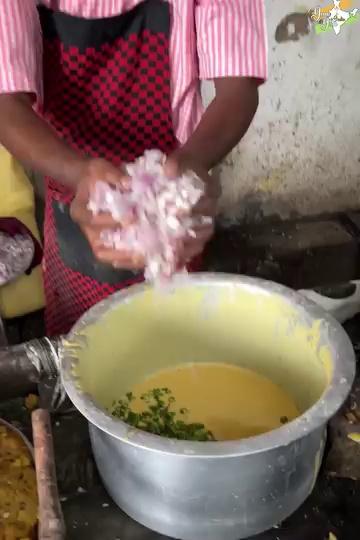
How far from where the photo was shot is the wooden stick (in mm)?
852

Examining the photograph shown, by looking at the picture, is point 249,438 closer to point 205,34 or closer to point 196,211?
point 196,211

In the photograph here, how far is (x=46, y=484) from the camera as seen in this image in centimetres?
90

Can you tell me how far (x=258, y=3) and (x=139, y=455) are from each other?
0.72m

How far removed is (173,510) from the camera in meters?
0.90

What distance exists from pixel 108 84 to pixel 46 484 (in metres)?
0.63

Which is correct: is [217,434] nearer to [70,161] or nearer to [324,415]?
[324,415]

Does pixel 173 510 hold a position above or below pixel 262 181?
below

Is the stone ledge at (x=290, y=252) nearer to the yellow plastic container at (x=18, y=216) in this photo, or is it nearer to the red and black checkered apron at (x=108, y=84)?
the yellow plastic container at (x=18, y=216)

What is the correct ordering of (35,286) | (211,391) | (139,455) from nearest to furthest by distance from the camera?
(139,455) < (211,391) < (35,286)

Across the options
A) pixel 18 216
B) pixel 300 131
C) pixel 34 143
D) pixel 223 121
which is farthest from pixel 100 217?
pixel 300 131

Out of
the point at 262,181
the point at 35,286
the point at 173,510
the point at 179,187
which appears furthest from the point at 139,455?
the point at 262,181

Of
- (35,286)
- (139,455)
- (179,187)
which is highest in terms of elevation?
(179,187)

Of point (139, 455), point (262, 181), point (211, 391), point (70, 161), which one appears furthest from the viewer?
point (262, 181)

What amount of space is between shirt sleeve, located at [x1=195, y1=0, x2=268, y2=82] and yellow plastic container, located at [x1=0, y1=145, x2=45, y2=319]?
2.30 feet
